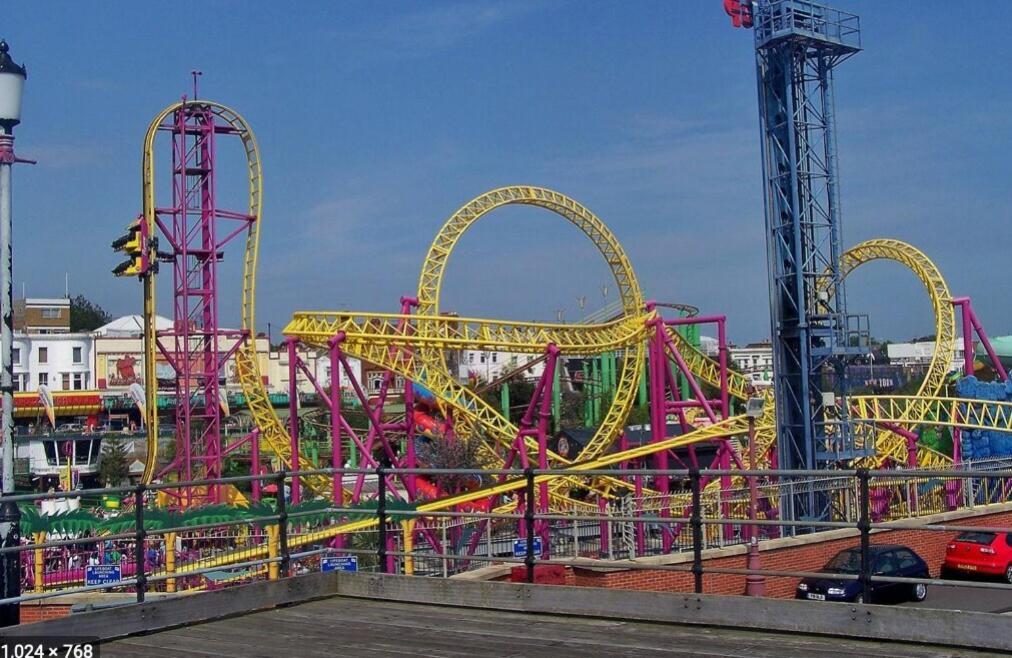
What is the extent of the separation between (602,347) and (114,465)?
97.2 feet

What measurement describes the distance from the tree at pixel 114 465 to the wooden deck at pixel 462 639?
4743 cm

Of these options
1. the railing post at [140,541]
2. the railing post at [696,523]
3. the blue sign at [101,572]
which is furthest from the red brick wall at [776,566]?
the railing post at [140,541]

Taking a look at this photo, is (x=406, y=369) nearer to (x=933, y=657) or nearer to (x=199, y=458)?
(x=199, y=458)

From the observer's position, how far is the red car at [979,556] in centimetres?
1858

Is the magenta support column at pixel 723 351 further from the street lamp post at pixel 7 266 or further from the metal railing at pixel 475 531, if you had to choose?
the street lamp post at pixel 7 266

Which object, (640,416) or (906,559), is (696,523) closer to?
(906,559)

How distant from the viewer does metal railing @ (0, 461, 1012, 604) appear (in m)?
6.89

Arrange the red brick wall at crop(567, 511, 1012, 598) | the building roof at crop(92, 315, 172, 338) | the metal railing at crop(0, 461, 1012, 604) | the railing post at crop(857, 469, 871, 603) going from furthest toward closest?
the building roof at crop(92, 315, 172, 338), the red brick wall at crop(567, 511, 1012, 598), the metal railing at crop(0, 461, 1012, 604), the railing post at crop(857, 469, 871, 603)

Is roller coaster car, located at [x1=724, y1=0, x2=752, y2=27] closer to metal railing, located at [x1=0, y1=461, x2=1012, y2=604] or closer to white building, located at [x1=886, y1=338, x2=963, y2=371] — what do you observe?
metal railing, located at [x1=0, y1=461, x2=1012, y2=604]

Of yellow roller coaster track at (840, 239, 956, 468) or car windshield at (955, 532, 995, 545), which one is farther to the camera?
yellow roller coaster track at (840, 239, 956, 468)

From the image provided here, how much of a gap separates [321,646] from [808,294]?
22.5m

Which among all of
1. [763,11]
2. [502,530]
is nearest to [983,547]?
[502,530]

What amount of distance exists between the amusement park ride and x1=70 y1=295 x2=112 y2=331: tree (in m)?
77.5

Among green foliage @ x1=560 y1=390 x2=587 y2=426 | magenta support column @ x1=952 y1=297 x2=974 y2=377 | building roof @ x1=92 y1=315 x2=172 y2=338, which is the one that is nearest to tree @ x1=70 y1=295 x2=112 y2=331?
building roof @ x1=92 y1=315 x2=172 y2=338
